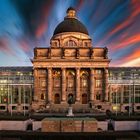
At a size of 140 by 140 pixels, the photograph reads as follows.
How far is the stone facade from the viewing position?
8706cm

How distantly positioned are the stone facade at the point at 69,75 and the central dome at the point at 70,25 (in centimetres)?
848

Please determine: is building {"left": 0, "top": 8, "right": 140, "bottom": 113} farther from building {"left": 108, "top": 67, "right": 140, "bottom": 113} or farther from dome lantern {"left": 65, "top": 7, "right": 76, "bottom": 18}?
dome lantern {"left": 65, "top": 7, "right": 76, "bottom": 18}

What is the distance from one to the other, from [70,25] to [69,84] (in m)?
17.7

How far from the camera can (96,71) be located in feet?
291

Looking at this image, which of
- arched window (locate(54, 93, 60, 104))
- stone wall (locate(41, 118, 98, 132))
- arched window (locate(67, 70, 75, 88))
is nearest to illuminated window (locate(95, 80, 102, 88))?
arched window (locate(67, 70, 75, 88))

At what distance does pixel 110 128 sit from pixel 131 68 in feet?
189

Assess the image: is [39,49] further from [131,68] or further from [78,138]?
[78,138]

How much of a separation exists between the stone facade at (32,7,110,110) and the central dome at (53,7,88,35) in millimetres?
8478

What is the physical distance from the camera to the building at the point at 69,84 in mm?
87000

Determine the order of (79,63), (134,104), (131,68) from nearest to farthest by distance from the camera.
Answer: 1. (79,63)
2. (134,104)
3. (131,68)

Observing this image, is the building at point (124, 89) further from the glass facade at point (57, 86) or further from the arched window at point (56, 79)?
the arched window at point (56, 79)

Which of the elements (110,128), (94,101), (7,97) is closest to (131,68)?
(94,101)

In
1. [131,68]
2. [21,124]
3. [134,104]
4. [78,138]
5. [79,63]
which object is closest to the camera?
[78,138]

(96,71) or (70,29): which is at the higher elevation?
(70,29)
